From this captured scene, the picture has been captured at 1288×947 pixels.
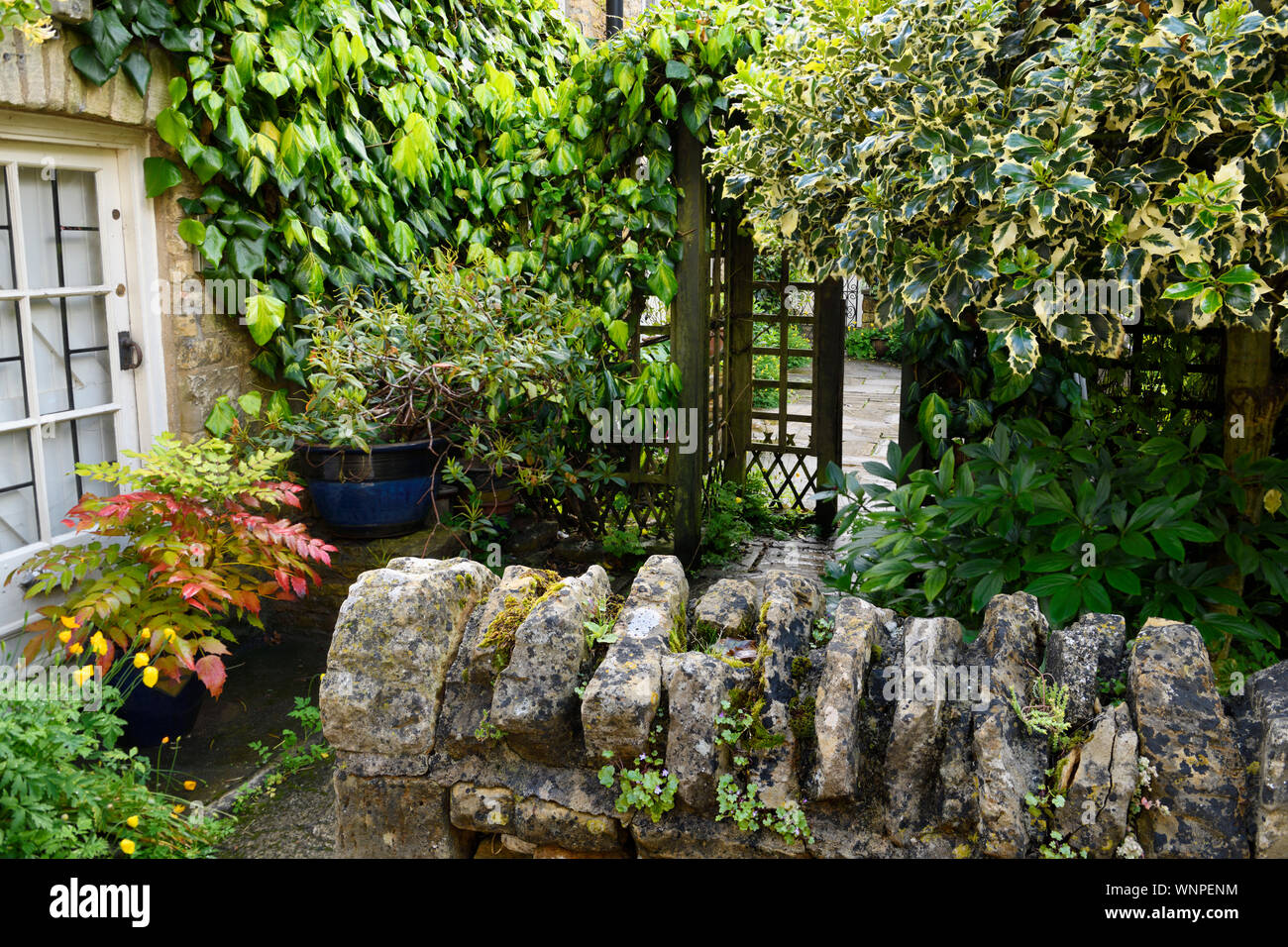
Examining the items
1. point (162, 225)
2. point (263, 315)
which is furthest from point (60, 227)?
point (263, 315)

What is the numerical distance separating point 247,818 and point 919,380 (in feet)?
9.38

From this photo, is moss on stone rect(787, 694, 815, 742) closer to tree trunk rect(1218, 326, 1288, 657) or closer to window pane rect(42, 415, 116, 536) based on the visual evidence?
tree trunk rect(1218, 326, 1288, 657)

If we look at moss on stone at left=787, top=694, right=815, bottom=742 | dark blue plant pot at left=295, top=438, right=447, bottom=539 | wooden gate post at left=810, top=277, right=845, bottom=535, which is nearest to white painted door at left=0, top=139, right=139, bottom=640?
dark blue plant pot at left=295, top=438, right=447, bottom=539

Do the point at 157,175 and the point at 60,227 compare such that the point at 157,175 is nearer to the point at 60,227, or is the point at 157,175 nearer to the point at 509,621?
the point at 60,227

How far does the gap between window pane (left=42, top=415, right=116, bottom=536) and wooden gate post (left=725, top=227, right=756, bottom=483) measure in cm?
365

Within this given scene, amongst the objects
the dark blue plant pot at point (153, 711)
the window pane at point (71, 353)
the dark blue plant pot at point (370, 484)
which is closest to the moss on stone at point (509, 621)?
the dark blue plant pot at point (153, 711)

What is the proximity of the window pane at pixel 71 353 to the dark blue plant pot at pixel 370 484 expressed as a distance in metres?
0.80

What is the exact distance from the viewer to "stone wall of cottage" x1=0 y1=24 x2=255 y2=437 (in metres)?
3.44

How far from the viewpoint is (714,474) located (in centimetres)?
638

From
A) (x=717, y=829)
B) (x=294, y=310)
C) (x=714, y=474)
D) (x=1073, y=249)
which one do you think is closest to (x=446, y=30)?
(x=294, y=310)

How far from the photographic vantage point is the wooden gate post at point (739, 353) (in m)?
6.56

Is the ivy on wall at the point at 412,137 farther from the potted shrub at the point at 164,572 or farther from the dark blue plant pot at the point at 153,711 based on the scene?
the dark blue plant pot at the point at 153,711

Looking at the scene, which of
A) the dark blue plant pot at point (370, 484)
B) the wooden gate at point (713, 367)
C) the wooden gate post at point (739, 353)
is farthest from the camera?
the wooden gate post at point (739, 353)

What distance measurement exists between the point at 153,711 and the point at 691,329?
317cm
